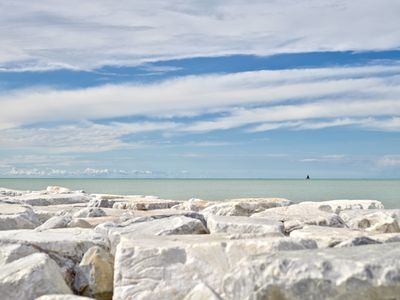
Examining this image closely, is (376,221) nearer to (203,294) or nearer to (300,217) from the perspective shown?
(300,217)

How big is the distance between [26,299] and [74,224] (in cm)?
272

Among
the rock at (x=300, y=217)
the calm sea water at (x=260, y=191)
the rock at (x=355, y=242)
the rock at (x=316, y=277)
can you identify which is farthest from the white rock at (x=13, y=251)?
the calm sea water at (x=260, y=191)

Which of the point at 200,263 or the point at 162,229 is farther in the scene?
the point at 162,229

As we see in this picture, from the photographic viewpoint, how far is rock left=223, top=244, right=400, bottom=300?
3.30 m

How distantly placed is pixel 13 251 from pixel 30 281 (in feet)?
2.54

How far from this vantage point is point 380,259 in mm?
3432

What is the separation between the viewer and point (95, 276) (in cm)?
448

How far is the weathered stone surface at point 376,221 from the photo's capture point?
250 inches

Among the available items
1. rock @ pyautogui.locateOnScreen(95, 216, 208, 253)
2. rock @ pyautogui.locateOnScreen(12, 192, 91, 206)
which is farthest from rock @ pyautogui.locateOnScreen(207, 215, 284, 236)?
rock @ pyautogui.locateOnScreen(12, 192, 91, 206)

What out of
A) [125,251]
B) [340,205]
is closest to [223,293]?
[125,251]

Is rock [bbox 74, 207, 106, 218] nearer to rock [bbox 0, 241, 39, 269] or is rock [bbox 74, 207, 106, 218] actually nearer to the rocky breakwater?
the rocky breakwater

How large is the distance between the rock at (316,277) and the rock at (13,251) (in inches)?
74.5

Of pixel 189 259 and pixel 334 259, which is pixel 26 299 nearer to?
pixel 189 259

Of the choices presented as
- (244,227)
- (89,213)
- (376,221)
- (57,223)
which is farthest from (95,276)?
(89,213)
